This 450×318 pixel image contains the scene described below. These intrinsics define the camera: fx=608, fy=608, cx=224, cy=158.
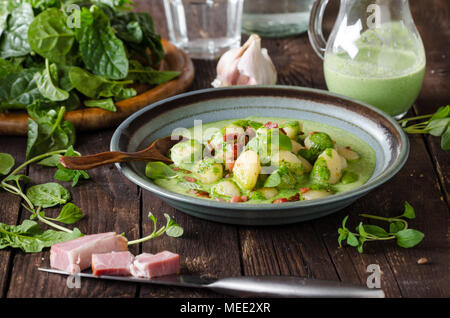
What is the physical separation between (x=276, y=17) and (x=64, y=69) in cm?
128

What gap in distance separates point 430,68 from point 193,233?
1.63 meters

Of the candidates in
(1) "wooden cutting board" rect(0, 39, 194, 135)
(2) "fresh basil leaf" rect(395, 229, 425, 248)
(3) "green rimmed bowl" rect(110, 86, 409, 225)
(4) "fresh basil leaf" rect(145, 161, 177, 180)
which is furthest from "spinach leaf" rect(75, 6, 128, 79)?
(2) "fresh basil leaf" rect(395, 229, 425, 248)

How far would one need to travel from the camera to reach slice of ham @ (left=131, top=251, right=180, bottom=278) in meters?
1.42

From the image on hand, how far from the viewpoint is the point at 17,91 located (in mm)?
Result: 2238

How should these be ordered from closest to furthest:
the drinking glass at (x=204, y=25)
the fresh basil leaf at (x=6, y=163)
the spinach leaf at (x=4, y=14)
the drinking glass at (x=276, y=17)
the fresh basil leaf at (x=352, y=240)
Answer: the fresh basil leaf at (x=352, y=240) < the fresh basil leaf at (x=6, y=163) < the spinach leaf at (x=4, y=14) < the drinking glass at (x=204, y=25) < the drinking glass at (x=276, y=17)

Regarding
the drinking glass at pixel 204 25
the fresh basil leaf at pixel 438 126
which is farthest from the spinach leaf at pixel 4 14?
the fresh basil leaf at pixel 438 126

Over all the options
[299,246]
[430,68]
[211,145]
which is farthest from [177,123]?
[430,68]

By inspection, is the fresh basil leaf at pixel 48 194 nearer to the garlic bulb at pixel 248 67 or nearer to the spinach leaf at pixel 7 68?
the spinach leaf at pixel 7 68

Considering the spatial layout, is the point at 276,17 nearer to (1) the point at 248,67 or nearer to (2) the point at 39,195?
(1) the point at 248,67

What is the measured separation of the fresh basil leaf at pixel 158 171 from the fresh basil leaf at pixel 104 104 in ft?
1.78

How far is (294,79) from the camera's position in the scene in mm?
2744

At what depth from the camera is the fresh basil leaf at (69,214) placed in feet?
5.53

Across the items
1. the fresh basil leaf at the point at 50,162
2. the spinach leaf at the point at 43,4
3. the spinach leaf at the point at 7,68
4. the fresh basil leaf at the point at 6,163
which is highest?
the spinach leaf at the point at 43,4
